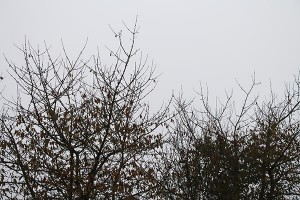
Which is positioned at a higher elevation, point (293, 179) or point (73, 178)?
point (293, 179)

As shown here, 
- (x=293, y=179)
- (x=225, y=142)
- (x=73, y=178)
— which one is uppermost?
(x=225, y=142)

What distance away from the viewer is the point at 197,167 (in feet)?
30.2

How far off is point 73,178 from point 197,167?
399cm

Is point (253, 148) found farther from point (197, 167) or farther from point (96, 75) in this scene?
point (96, 75)

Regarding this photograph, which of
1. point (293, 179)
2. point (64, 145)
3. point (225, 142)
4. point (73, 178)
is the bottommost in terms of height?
point (73, 178)

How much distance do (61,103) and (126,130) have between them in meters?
1.60

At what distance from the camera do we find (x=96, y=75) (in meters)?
7.54

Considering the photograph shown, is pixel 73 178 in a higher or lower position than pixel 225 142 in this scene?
lower

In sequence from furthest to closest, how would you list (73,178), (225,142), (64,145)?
(225,142) → (64,145) → (73,178)

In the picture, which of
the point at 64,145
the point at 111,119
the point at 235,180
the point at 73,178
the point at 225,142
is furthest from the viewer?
the point at 225,142

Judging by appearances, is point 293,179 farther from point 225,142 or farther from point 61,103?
point 61,103

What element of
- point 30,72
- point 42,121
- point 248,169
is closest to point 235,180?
point 248,169

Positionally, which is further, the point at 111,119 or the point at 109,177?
the point at 111,119

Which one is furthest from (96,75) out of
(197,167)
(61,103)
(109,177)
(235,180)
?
(235,180)
